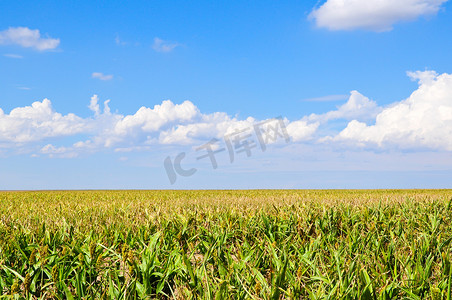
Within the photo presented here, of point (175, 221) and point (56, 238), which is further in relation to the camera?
point (175, 221)

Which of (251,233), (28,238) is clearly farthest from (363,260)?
(28,238)

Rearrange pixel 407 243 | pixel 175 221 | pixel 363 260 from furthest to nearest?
pixel 175 221, pixel 407 243, pixel 363 260

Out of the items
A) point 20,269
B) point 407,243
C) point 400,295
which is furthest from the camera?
point 407,243

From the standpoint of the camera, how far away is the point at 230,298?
2402mm

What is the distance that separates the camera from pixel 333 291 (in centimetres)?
235

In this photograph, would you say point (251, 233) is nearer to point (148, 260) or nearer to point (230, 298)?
point (148, 260)

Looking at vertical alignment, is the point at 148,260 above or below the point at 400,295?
above

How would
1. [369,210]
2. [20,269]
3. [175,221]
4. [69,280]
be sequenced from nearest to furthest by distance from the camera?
1. [69,280]
2. [20,269]
3. [175,221]
4. [369,210]

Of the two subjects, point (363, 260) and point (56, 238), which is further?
point (56, 238)

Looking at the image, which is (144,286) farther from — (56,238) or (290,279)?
(56,238)

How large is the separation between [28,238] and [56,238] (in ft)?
1.26

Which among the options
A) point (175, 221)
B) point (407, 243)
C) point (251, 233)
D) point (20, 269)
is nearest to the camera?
point (20, 269)

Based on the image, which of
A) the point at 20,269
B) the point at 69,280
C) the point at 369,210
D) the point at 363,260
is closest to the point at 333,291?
the point at 363,260

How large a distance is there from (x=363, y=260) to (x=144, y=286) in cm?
203
